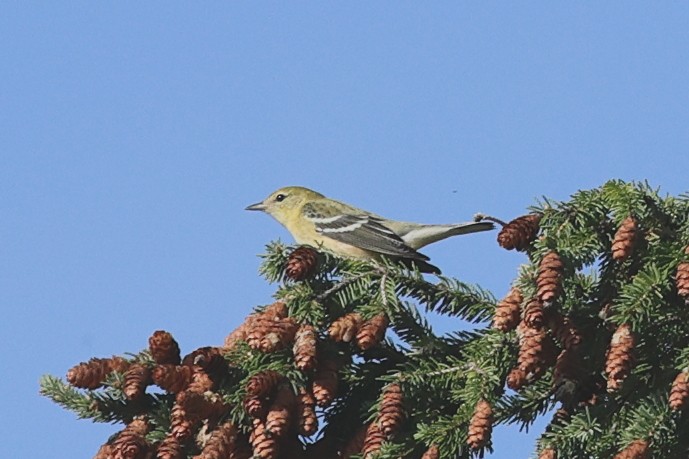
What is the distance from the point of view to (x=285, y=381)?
160 inches

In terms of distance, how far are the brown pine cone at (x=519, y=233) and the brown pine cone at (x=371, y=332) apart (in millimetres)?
581

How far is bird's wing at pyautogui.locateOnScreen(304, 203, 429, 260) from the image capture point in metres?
9.13

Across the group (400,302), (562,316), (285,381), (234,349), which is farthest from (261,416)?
(562,316)

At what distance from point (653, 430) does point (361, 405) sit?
1.23 m

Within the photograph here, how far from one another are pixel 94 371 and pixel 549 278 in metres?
1.85

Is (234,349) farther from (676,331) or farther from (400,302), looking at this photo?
(676,331)

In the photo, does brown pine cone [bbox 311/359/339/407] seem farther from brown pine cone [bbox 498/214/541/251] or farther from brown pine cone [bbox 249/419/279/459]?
brown pine cone [bbox 498/214/541/251]

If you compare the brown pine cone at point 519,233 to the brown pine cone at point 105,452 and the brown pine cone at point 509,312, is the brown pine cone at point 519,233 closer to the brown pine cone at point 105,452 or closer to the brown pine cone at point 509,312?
the brown pine cone at point 509,312

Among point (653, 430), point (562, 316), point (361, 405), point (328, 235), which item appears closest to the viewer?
point (653, 430)

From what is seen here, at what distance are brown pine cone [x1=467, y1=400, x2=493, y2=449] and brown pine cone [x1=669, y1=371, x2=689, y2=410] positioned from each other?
63cm

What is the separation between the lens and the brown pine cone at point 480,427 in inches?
144

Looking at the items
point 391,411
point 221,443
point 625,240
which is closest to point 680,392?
point 625,240

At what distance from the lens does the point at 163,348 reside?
4.15m

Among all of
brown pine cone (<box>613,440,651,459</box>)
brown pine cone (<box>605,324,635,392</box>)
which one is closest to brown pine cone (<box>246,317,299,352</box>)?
brown pine cone (<box>605,324,635,392</box>)
